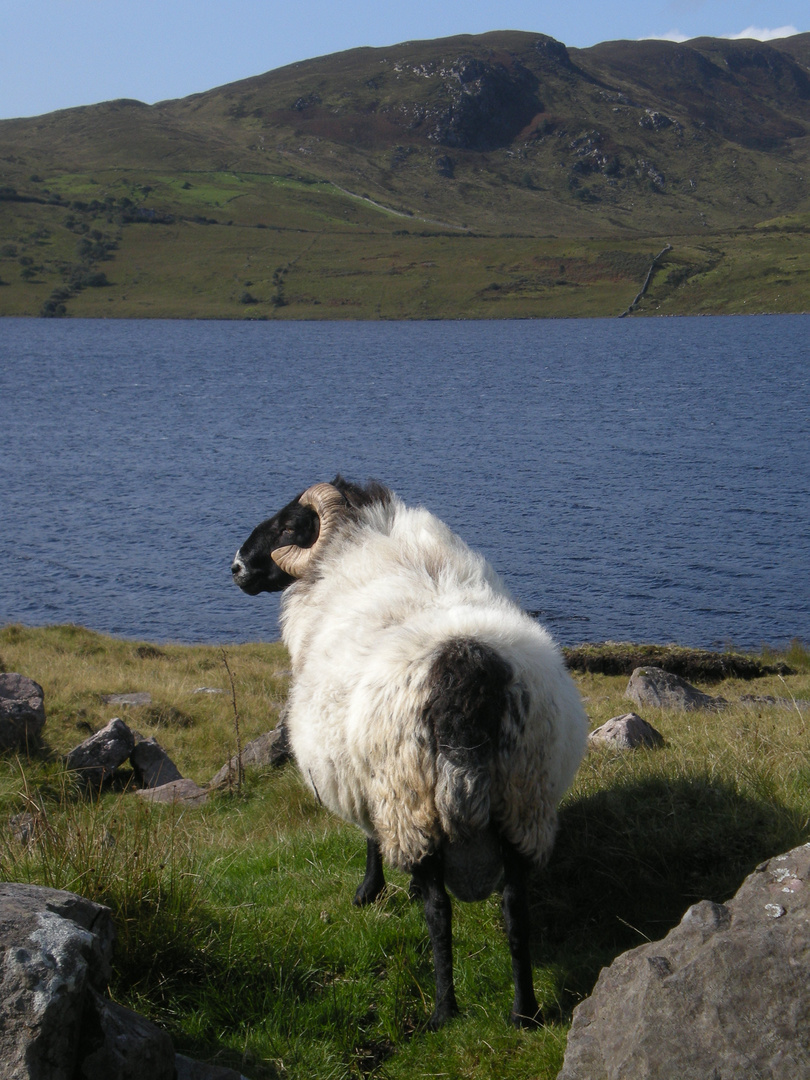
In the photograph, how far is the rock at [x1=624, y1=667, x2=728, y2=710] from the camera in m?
13.8

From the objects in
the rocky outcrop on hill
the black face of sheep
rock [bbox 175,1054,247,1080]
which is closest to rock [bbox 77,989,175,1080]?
the rocky outcrop on hill

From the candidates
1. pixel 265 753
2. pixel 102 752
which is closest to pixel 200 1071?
pixel 265 753

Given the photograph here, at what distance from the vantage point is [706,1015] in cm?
357

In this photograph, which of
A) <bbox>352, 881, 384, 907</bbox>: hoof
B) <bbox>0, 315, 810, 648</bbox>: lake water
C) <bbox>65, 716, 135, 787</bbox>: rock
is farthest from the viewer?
<bbox>0, 315, 810, 648</bbox>: lake water

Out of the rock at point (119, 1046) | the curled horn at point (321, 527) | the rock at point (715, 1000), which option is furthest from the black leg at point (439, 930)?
the curled horn at point (321, 527)

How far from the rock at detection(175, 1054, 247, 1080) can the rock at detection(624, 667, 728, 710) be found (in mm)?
10506

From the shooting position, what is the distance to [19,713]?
36.9 feet

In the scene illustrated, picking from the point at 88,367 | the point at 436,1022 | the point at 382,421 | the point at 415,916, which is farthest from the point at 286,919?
the point at 88,367

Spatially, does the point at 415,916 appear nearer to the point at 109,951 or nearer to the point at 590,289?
the point at 109,951

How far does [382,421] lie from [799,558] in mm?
37153

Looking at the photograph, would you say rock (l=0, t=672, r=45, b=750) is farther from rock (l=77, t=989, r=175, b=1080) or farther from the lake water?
the lake water

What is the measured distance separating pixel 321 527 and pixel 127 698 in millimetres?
9730

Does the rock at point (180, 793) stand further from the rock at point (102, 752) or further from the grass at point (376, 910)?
the grass at point (376, 910)

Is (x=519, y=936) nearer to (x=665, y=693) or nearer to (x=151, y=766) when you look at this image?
(x=151, y=766)
